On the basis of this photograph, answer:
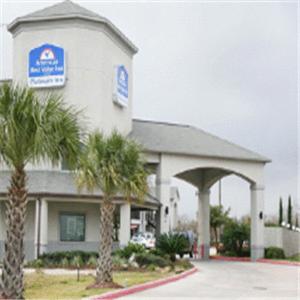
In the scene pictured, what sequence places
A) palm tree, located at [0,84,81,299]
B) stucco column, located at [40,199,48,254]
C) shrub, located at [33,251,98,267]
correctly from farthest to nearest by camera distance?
1. stucco column, located at [40,199,48,254]
2. shrub, located at [33,251,98,267]
3. palm tree, located at [0,84,81,299]

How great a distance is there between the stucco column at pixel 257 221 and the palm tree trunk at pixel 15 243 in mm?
23419

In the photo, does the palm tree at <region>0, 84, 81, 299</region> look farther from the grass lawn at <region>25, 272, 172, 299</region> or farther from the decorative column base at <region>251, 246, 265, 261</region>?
the decorative column base at <region>251, 246, 265, 261</region>

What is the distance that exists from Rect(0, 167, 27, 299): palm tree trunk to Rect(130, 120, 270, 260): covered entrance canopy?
1760 cm

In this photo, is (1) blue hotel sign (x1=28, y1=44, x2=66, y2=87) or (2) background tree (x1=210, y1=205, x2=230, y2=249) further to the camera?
(2) background tree (x1=210, y1=205, x2=230, y2=249)

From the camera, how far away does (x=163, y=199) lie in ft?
112

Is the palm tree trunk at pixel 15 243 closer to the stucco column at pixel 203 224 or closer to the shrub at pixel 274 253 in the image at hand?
the shrub at pixel 274 253

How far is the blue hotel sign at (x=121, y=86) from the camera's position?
33438 mm

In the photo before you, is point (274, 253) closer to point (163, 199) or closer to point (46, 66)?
point (163, 199)

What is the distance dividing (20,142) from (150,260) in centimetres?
1326

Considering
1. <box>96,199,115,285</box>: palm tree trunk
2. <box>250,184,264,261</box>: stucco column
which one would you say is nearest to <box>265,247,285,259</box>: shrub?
<box>250,184,264,261</box>: stucco column

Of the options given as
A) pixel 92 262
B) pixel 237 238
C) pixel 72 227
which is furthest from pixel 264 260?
pixel 92 262

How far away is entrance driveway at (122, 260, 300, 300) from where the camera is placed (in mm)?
18438

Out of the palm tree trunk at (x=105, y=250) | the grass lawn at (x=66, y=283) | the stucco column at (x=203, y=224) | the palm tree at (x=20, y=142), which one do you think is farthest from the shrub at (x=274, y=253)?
the palm tree at (x=20, y=142)

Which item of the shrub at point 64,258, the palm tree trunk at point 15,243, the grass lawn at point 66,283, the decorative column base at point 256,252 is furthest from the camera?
the decorative column base at point 256,252
